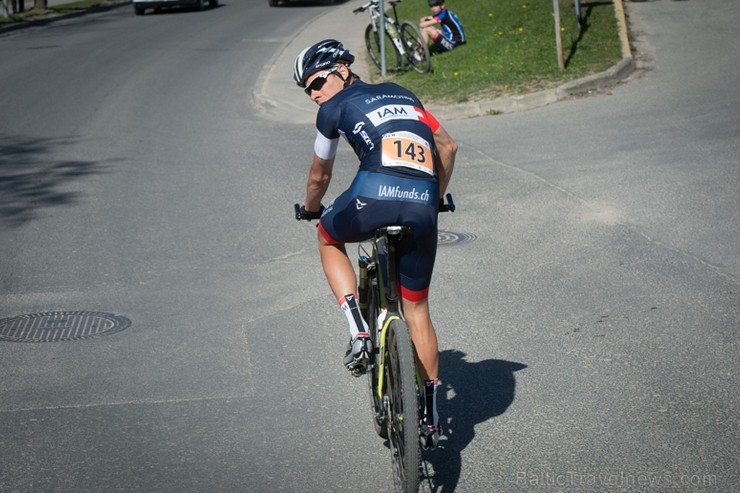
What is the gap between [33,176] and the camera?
1191 cm

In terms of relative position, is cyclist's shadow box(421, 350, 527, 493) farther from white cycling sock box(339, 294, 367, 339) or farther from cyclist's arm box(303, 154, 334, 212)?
cyclist's arm box(303, 154, 334, 212)

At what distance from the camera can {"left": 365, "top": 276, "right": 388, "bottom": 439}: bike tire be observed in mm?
4901

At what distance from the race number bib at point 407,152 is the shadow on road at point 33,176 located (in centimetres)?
631

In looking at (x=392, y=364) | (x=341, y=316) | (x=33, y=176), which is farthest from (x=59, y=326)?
(x=33, y=176)

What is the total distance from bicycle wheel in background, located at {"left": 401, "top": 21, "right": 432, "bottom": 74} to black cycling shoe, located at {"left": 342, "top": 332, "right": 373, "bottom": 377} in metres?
13.4

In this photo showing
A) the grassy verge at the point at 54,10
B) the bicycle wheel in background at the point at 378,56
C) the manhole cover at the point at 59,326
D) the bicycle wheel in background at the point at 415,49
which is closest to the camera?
the manhole cover at the point at 59,326

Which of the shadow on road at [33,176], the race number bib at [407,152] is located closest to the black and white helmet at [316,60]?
the race number bib at [407,152]

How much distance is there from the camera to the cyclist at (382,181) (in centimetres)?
457

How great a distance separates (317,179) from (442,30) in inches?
595

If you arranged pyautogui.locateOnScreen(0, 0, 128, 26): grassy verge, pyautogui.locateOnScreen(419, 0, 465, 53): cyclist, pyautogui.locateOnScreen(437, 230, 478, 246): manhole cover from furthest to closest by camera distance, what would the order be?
pyautogui.locateOnScreen(0, 0, 128, 26): grassy verge < pyautogui.locateOnScreen(419, 0, 465, 53): cyclist < pyautogui.locateOnScreen(437, 230, 478, 246): manhole cover

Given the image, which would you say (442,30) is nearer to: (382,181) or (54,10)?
(382,181)

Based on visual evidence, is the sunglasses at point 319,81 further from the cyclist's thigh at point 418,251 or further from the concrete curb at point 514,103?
the concrete curb at point 514,103

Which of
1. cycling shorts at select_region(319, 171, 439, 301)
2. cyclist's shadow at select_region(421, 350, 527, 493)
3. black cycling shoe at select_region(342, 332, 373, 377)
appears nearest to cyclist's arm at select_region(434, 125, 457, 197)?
cycling shorts at select_region(319, 171, 439, 301)

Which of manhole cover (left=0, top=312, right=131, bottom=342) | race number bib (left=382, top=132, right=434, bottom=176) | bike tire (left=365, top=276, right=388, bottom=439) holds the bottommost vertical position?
manhole cover (left=0, top=312, right=131, bottom=342)
